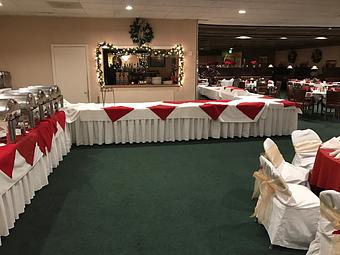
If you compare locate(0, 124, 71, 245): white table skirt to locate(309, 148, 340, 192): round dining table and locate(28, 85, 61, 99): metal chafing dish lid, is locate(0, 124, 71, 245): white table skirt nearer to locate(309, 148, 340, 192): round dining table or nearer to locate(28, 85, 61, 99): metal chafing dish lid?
locate(28, 85, 61, 99): metal chafing dish lid

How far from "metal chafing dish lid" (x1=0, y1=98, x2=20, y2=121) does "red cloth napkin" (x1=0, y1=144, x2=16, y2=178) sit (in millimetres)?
334

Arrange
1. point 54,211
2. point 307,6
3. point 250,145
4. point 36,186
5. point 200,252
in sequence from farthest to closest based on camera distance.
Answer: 1. point 307,6
2. point 250,145
3. point 36,186
4. point 54,211
5. point 200,252

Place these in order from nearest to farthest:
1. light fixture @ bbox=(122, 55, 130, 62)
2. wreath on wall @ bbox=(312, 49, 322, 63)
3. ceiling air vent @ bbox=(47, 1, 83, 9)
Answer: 1. ceiling air vent @ bbox=(47, 1, 83, 9)
2. light fixture @ bbox=(122, 55, 130, 62)
3. wreath on wall @ bbox=(312, 49, 322, 63)

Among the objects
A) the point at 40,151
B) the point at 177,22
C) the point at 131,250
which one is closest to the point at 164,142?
the point at 40,151

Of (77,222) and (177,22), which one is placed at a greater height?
(177,22)

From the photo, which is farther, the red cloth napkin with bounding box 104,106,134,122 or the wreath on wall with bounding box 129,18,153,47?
the wreath on wall with bounding box 129,18,153,47

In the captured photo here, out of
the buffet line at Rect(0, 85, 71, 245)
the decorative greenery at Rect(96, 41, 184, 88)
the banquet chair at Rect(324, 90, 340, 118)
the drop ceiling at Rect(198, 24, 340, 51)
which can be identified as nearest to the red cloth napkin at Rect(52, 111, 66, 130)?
the buffet line at Rect(0, 85, 71, 245)

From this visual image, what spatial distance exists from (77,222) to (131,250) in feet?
2.16

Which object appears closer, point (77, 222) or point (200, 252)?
point (200, 252)

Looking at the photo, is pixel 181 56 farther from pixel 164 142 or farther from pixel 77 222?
pixel 77 222

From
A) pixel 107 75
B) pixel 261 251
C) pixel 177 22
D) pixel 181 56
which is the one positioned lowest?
pixel 261 251

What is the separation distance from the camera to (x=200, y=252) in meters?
2.15

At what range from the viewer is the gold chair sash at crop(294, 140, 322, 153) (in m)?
2.98

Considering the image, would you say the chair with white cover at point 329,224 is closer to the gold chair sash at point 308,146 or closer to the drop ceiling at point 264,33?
the gold chair sash at point 308,146
